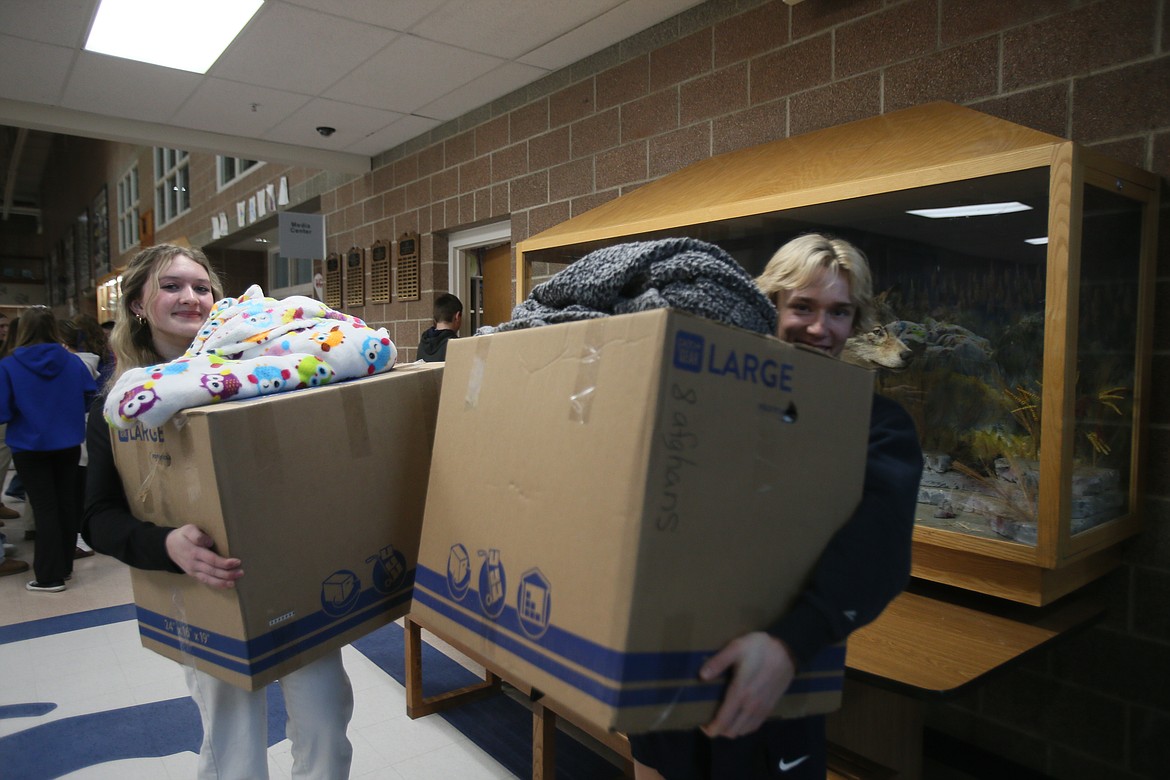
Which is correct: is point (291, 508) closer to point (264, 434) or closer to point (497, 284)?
point (264, 434)

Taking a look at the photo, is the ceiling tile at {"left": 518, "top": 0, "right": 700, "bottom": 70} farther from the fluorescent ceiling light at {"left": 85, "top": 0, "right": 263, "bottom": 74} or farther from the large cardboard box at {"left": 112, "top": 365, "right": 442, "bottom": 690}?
the large cardboard box at {"left": 112, "top": 365, "right": 442, "bottom": 690}

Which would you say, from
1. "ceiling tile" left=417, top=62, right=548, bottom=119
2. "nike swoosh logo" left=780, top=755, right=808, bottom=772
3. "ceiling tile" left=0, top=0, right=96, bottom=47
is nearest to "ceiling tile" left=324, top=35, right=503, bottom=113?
"ceiling tile" left=417, top=62, right=548, bottom=119

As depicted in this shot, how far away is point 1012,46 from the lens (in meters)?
1.99

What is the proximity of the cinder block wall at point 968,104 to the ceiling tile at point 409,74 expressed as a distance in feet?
1.29

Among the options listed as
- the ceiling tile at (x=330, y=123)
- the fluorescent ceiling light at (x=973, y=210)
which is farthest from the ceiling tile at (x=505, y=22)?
the fluorescent ceiling light at (x=973, y=210)

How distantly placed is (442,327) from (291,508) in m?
3.11

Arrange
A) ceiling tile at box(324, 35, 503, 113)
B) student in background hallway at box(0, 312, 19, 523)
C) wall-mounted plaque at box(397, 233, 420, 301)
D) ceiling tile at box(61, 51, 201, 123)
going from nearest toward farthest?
ceiling tile at box(324, 35, 503, 113) < ceiling tile at box(61, 51, 201, 123) < student in background hallway at box(0, 312, 19, 523) < wall-mounted plaque at box(397, 233, 420, 301)

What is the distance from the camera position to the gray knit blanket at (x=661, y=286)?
2.45 feet

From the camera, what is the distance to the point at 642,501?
2.03 feet

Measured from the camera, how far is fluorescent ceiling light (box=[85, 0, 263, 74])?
2.87 metres

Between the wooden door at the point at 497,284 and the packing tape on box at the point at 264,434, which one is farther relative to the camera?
the wooden door at the point at 497,284

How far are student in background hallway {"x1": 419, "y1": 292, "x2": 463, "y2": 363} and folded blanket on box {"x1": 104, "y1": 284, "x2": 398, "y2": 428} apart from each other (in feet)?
8.77

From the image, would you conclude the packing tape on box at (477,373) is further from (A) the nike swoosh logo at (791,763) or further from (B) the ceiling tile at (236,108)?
(B) the ceiling tile at (236,108)

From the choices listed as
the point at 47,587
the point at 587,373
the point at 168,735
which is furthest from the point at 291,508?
the point at 47,587
